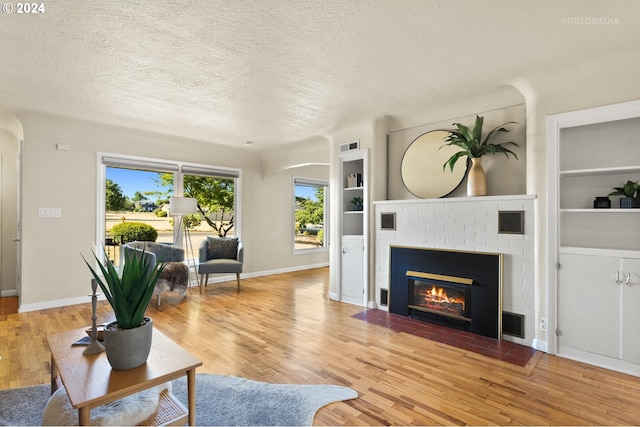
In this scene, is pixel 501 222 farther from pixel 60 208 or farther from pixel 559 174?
pixel 60 208

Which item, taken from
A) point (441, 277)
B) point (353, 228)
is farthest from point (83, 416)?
point (353, 228)

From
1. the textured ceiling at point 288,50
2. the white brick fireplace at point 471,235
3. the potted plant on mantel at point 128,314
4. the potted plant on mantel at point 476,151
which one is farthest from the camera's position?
the potted plant on mantel at point 476,151

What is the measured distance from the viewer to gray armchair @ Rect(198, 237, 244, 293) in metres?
5.39

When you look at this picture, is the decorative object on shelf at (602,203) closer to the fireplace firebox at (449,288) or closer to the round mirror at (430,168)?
the fireplace firebox at (449,288)

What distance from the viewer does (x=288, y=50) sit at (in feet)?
8.54

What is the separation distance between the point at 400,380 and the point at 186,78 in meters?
3.23

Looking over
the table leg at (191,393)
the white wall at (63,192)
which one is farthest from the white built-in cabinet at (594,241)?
the white wall at (63,192)

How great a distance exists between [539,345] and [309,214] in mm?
5535

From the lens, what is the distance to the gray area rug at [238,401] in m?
1.95

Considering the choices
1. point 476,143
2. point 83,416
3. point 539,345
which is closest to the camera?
point 83,416

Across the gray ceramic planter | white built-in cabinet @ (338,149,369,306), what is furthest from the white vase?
the gray ceramic planter

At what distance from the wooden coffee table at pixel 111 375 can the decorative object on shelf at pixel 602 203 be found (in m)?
3.28

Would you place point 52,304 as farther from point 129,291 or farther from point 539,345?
point 539,345

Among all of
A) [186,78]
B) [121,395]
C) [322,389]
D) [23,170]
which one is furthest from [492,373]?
[23,170]
